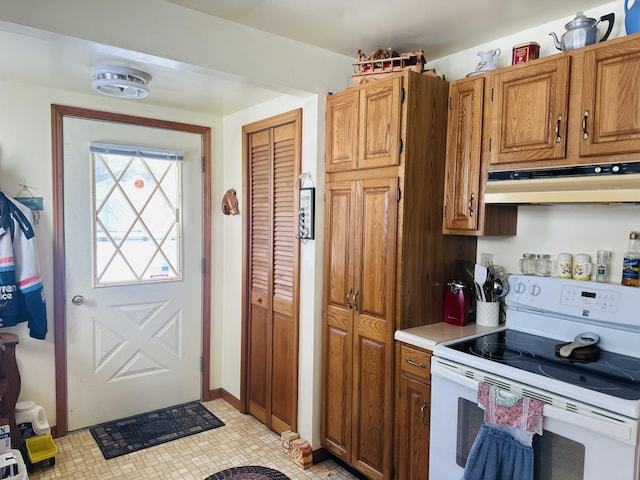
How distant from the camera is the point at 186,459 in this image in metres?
2.75

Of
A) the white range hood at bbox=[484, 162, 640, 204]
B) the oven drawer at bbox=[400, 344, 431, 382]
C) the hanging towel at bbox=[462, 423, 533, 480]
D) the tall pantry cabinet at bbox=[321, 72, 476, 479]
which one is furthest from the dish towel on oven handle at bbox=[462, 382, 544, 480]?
the white range hood at bbox=[484, 162, 640, 204]

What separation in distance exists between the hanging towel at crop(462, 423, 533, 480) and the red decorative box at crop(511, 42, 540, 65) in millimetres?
1651

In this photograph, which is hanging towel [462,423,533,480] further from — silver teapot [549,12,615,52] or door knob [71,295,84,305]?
door knob [71,295,84,305]

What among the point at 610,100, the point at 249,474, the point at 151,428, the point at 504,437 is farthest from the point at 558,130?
the point at 151,428

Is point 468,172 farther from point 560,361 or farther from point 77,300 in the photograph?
point 77,300

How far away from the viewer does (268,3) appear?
1.97 metres

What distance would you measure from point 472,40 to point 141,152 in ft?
7.58

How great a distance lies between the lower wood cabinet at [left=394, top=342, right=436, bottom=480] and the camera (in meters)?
2.08

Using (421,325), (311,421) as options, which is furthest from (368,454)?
(421,325)

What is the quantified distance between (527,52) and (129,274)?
287cm

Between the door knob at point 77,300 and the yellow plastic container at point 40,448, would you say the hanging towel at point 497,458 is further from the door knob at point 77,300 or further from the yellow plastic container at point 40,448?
the door knob at point 77,300

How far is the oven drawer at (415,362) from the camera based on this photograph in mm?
2062

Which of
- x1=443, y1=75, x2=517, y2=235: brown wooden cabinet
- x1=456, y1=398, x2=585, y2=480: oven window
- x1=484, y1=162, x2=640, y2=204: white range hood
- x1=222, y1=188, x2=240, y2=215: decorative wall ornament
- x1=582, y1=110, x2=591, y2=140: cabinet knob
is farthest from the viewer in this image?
x1=222, y1=188, x2=240, y2=215: decorative wall ornament

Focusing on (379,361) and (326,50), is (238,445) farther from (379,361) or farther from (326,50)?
(326,50)
